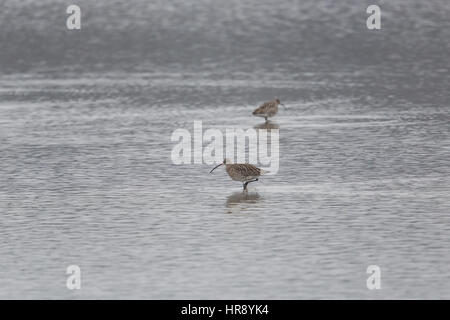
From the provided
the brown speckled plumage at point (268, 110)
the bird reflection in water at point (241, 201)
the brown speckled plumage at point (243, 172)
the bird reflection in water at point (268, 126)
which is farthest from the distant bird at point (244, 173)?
the brown speckled plumage at point (268, 110)

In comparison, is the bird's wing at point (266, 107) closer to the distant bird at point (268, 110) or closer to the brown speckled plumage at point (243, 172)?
the distant bird at point (268, 110)

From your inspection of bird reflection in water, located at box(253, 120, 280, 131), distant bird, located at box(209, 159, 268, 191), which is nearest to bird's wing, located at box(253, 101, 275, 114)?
bird reflection in water, located at box(253, 120, 280, 131)

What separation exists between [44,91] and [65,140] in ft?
28.9

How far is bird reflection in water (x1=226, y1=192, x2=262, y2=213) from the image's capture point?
58.7 ft

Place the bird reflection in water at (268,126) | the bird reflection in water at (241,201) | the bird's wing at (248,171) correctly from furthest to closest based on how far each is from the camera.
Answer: the bird reflection in water at (268,126), the bird's wing at (248,171), the bird reflection in water at (241,201)

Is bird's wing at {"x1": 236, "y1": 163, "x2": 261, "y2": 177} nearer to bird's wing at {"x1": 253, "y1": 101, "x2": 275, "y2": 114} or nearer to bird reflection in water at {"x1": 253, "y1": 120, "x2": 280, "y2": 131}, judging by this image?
bird reflection in water at {"x1": 253, "y1": 120, "x2": 280, "y2": 131}

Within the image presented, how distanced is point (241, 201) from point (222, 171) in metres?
2.77

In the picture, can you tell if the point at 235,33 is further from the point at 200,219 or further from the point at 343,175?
the point at 200,219

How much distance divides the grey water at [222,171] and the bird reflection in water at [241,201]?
66 mm

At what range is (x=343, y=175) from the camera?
20422mm

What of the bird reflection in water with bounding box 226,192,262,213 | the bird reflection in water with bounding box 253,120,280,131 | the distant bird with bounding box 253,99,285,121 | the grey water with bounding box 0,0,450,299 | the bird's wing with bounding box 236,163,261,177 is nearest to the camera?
the grey water with bounding box 0,0,450,299

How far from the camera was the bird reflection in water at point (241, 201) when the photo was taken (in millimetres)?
17906

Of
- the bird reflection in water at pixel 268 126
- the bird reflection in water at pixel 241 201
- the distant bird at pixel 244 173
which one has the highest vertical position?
the bird reflection in water at pixel 268 126

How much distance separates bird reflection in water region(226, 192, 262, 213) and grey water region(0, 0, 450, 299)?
0.07m
